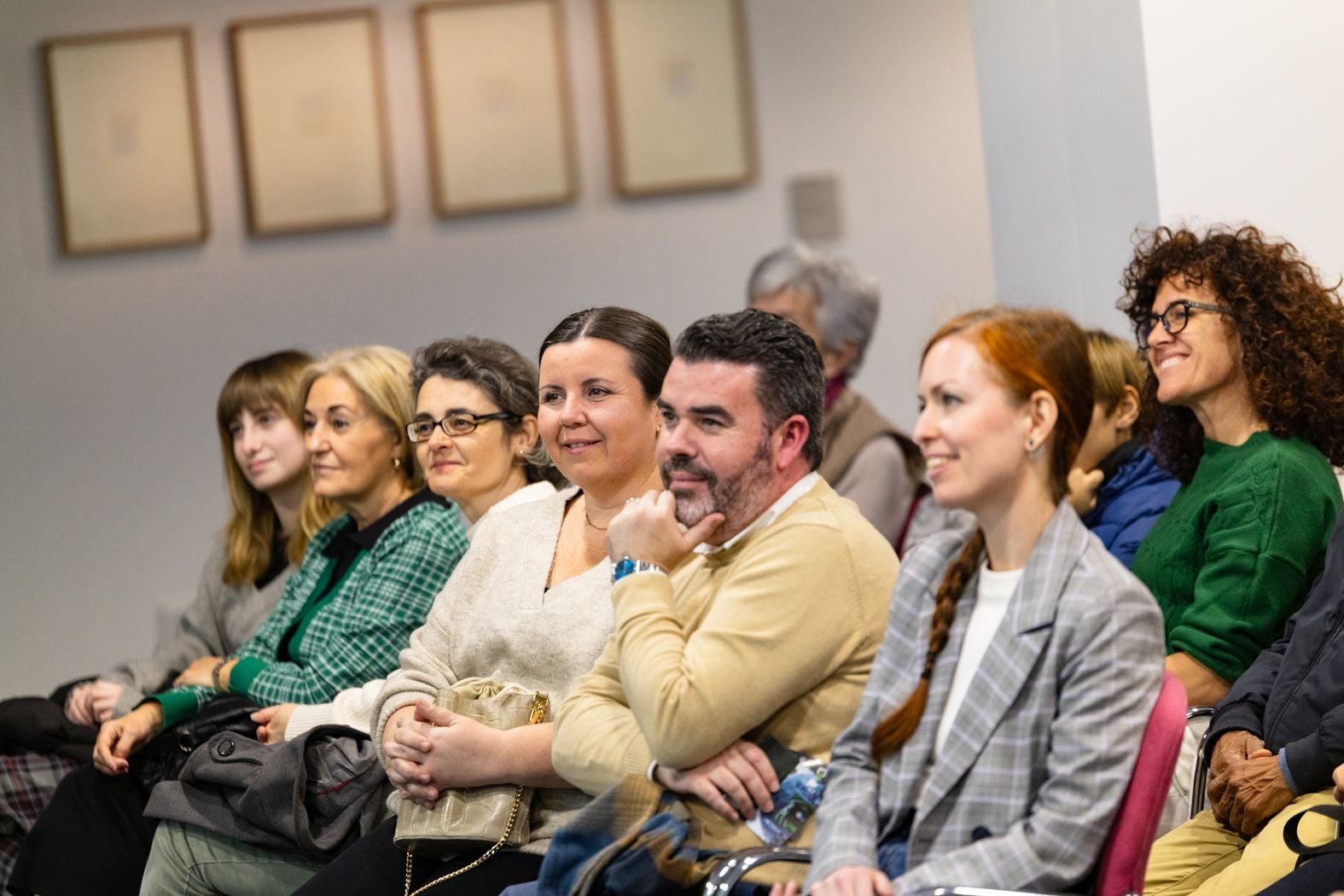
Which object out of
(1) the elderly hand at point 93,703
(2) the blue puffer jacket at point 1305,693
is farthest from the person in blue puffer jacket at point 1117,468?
(1) the elderly hand at point 93,703

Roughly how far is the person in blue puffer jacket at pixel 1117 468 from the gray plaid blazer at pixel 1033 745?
Answer: 1285 mm

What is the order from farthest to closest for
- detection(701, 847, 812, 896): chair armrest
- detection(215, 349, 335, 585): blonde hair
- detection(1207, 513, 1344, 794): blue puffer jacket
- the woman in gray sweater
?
detection(215, 349, 335, 585): blonde hair
the woman in gray sweater
detection(1207, 513, 1344, 794): blue puffer jacket
detection(701, 847, 812, 896): chair armrest

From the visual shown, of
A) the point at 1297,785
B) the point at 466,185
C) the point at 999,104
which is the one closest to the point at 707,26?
the point at 466,185

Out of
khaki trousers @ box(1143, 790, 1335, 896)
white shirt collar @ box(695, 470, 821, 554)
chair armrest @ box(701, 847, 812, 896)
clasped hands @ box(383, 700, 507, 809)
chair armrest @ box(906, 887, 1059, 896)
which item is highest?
white shirt collar @ box(695, 470, 821, 554)

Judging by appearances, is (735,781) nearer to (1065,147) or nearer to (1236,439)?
(1236,439)

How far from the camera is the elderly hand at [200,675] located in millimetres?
3766

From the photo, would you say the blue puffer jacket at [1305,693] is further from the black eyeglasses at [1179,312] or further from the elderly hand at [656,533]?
the elderly hand at [656,533]

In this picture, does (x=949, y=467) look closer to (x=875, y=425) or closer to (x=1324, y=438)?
(x=1324, y=438)

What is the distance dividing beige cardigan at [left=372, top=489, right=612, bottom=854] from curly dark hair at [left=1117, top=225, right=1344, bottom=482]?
3.93 ft

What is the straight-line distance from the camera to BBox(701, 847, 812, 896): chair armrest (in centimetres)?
199

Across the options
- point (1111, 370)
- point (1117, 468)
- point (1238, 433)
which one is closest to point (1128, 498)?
point (1117, 468)

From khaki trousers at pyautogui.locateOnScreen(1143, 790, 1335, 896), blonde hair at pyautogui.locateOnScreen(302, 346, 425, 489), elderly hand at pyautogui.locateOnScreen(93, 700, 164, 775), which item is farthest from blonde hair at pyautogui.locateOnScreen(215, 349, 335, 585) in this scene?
khaki trousers at pyautogui.locateOnScreen(1143, 790, 1335, 896)

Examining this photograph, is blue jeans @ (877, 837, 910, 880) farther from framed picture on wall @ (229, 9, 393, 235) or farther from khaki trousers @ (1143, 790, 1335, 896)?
framed picture on wall @ (229, 9, 393, 235)

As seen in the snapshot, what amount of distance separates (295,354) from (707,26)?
89.5 inches
